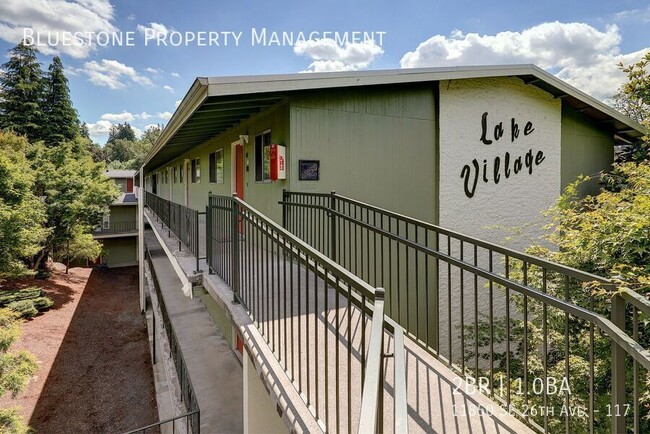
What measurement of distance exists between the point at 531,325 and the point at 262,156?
547 cm

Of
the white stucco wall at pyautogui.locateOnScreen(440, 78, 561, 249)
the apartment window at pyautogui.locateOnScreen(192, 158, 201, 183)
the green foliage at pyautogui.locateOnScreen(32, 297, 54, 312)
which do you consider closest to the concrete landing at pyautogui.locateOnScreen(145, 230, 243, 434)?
the apartment window at pyautogui.locateOnScreen(192, 158, 201, 183)

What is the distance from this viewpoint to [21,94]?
31.6 m

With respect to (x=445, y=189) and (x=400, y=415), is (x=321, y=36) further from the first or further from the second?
(x=400, y=415)

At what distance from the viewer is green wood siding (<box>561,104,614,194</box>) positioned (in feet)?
28.9

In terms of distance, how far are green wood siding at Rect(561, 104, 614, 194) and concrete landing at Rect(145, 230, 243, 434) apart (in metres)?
9.39

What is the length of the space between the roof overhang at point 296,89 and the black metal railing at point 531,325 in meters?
1.69

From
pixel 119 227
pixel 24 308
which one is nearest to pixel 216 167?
pixel 24 308

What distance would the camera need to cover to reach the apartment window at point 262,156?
21.8 feet

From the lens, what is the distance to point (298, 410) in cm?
220

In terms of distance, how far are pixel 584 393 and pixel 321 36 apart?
600 centimetres

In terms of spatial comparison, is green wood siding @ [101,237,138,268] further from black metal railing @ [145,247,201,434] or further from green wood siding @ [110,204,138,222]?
black metal railing @ [145,247,201,434]

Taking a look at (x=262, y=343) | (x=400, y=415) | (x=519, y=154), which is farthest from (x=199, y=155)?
(x=400, y=415)

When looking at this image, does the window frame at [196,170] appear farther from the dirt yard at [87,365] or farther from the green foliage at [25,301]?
the green foliage at [25,301]

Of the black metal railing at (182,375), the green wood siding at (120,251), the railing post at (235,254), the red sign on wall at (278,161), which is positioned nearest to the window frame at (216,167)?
the black metal railing at (182,375)
